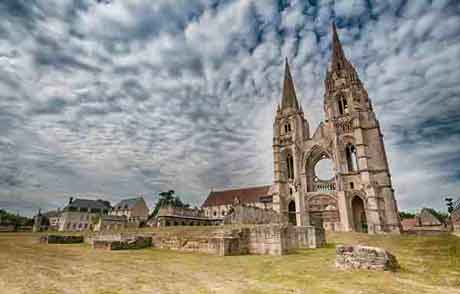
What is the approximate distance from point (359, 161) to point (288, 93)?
22.4 metres

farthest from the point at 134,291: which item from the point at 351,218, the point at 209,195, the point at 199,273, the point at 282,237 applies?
the point at 209,195

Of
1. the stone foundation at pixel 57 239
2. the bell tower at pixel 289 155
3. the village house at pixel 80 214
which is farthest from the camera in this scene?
the village house at pixel 80 214

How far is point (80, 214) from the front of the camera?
206 feet

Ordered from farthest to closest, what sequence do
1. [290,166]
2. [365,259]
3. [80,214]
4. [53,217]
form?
1. [53,217]
2. [80,214]
3. [290,166]
4. [365,259]

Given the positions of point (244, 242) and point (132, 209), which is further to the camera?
point (132, 209)

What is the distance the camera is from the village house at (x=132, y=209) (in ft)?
211

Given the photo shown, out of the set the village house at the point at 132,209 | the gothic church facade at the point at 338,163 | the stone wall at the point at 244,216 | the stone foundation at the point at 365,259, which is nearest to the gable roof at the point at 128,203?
the village house at the point at 132,209

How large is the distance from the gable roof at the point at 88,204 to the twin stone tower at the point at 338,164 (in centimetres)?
5108

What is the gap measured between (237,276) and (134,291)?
2.50 metres

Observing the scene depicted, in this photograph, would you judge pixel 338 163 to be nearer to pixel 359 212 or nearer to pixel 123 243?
pixel 359 212

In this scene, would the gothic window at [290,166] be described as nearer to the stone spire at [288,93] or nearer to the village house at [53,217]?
the stone spire at [288,93]

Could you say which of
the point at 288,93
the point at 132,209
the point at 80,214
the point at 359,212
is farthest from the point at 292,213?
the point at 80,214

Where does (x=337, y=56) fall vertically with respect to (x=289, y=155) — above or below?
above

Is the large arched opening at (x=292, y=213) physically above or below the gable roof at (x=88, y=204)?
below
